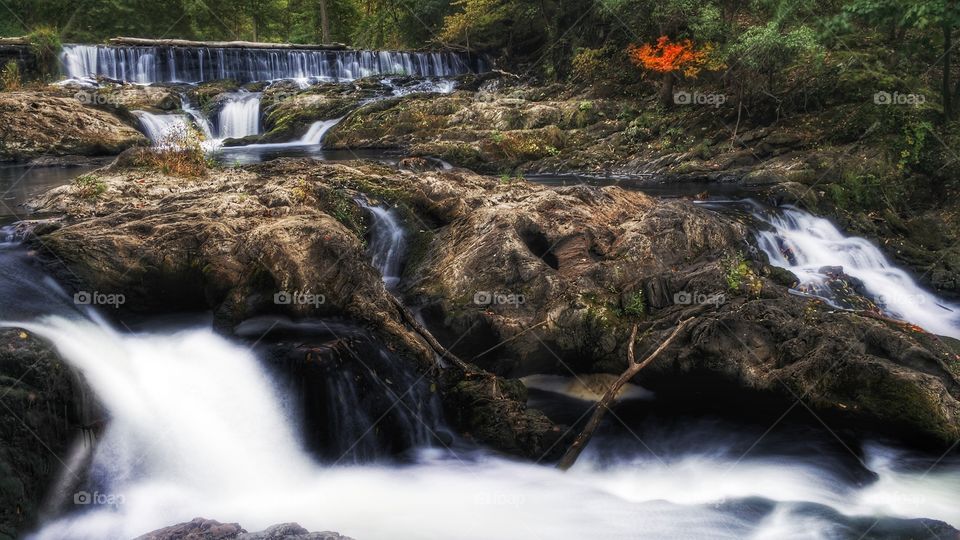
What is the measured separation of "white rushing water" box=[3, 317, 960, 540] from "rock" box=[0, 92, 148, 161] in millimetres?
11104

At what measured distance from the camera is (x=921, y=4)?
473 inches

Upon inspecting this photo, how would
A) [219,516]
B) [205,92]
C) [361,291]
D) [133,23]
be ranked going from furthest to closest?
[133,23]
[205,92]
[361,291]
[219,516]

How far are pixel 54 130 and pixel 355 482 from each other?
14116 millimetres

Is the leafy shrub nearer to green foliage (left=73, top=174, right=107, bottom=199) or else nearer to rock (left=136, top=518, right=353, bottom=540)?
green foliage (left=73, top=174, right=107, bottom=199)

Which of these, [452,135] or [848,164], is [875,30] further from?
[452,135]

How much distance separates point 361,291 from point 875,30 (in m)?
18.0

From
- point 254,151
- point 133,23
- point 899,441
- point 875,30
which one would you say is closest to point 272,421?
point 899,441

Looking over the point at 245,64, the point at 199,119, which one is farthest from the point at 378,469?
the point at 245,64

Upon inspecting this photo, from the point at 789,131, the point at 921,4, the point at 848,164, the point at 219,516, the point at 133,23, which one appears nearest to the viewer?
the point at 219,516

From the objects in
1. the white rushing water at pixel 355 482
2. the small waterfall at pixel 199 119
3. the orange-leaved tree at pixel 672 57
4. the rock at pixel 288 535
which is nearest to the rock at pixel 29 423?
the white rushing water at pixel 355 482

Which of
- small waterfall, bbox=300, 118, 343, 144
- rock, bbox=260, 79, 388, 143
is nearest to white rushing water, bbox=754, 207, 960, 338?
small waterfall, bbox=300, 118, 343, 144

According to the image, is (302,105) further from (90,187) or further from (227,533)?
(227,533)

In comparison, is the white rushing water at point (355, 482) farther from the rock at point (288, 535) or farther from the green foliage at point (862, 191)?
the green foliage at point (862, 191)

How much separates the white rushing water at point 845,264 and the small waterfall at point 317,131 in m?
12.4
